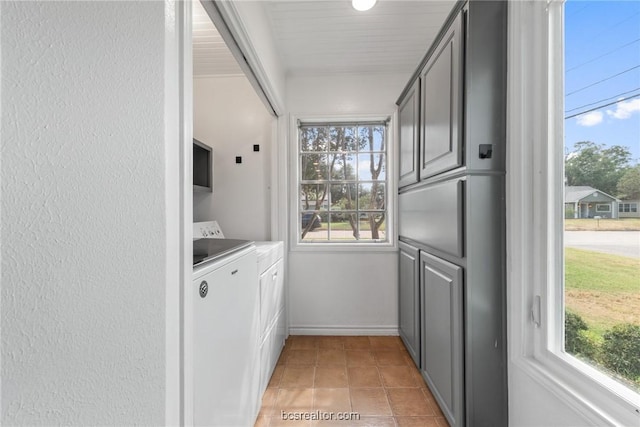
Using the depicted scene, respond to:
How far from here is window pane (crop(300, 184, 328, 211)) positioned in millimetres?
2662

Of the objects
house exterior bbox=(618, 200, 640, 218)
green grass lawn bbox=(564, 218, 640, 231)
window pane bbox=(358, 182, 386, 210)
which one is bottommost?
green grass lawn bbox=(564, 218, 640, 231)

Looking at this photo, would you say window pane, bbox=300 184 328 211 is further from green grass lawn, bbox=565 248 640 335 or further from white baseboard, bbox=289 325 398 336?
green grass lawn, bbox=565 248 640 335

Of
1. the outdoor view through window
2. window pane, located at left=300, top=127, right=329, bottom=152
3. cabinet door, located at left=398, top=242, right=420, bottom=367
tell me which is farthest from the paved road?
window pane, located at left=300, top=127, right=329, bottom=152

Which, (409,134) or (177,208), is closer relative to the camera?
(177,208)

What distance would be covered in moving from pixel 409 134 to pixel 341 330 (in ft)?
5.92

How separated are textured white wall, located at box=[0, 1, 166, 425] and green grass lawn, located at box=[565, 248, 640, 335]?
4.39 feet

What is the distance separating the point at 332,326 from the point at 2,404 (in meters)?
2.24

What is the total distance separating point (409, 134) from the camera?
6.79 feet

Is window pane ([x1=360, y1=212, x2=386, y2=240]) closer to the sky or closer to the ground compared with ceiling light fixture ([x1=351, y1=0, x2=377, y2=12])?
closer to the ground

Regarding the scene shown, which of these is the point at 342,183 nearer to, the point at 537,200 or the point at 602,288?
the point at 537,200

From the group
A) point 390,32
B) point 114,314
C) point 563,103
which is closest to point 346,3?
point 390,32

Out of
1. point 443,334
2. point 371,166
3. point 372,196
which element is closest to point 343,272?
point 372,196

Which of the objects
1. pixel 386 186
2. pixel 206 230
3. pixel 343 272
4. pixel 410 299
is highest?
pixel 386 186

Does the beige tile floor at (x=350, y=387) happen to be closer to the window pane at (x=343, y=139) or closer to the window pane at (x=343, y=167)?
the window pane at (x=343, y=167)
